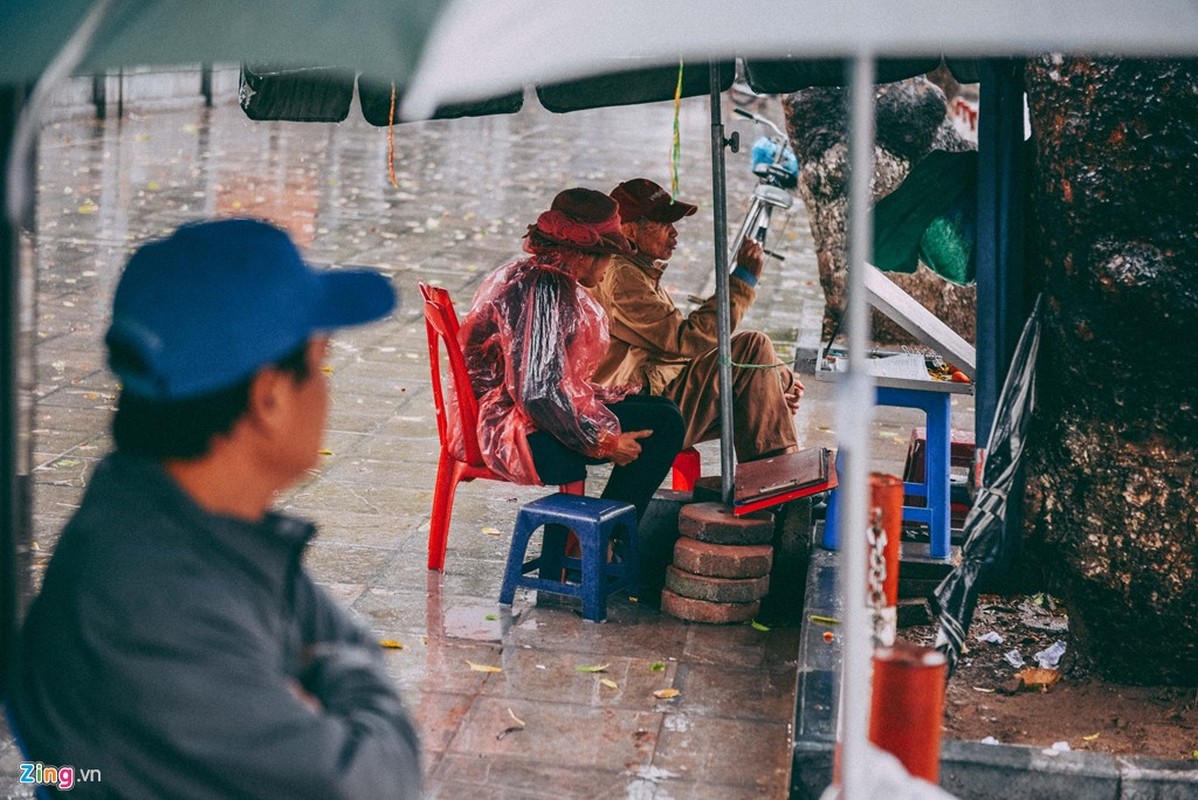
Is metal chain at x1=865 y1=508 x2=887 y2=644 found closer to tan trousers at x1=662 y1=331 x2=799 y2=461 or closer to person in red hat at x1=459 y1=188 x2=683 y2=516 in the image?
A: person in red hat at x1=459 y1=188 x2=683 y2=516

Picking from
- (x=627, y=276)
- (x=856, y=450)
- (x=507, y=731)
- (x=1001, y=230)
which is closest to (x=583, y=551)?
(x=507, y=731)

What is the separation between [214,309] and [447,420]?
3759 millimetres

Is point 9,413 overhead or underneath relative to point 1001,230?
underneath

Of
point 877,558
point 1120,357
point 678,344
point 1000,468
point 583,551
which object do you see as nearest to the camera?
point 877,558

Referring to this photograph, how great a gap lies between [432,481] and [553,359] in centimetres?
198

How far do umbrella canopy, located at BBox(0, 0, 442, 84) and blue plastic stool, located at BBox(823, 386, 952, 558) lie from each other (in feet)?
12.3

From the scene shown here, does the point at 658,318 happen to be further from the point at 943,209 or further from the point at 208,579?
the point at 208,579

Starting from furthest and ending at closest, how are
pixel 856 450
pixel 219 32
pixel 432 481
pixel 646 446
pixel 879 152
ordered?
pixel 879 152
pixel 432 481
pixel 646 446
pixel 856 450
pixel 219 32

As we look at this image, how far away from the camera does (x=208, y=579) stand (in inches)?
72.2

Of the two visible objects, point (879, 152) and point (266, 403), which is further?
point (879, 152)

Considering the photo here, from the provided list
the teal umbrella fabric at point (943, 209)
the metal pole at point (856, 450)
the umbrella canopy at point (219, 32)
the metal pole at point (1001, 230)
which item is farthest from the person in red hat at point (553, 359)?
the umbrella canopy at point (219, 32)

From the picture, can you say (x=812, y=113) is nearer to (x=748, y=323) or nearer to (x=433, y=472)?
(x=748, y=323)

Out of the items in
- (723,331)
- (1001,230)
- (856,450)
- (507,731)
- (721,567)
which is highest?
(1001,230)

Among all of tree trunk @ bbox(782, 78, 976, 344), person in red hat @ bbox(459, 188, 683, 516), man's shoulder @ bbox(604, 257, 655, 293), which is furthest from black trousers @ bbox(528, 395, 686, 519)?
tree trunk @ bbox(782, 78, 976, 344)
